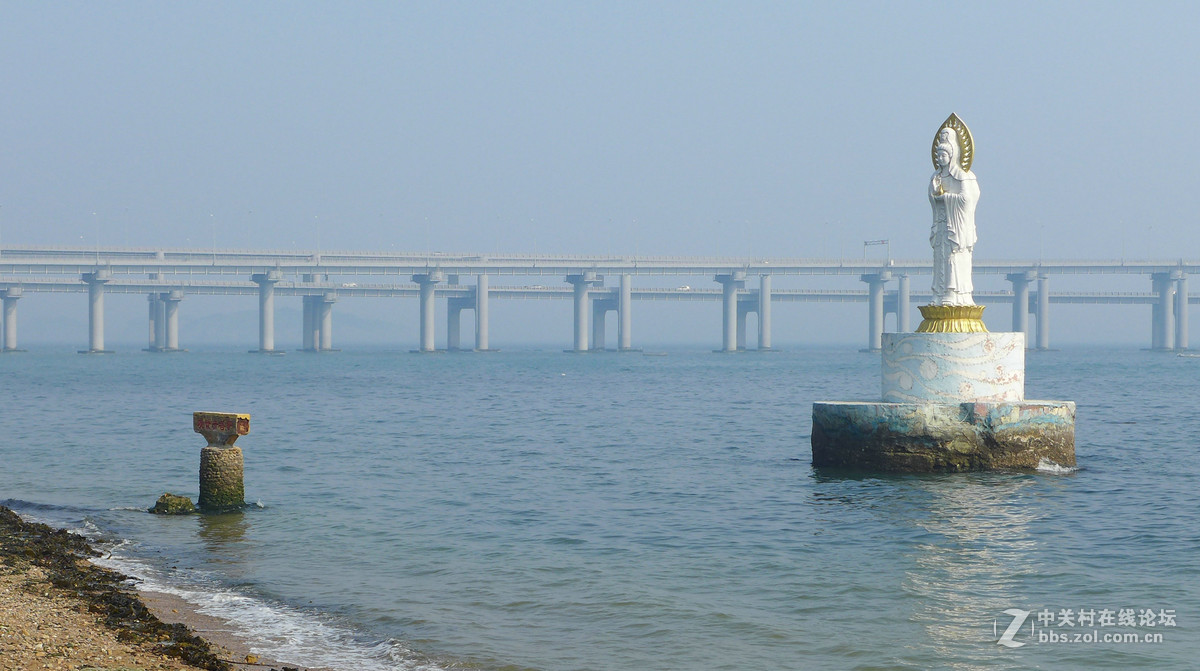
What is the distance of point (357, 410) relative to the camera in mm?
40969

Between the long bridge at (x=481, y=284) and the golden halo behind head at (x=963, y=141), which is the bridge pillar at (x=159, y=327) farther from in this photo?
the golden halo behind head at (x=963, y=141)

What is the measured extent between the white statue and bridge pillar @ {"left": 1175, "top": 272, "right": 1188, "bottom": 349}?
13635cm

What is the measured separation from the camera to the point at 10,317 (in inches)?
5221

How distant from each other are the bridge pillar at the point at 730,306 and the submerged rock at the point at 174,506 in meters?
121

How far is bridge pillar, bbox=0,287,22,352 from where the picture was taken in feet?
427

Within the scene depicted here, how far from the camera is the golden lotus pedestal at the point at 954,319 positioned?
19406 mm

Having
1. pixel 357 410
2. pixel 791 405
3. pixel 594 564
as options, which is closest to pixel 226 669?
pixel 594 564

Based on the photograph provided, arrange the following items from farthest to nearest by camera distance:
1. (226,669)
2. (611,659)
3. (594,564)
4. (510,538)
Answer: (510,538) < (594,564) < (611,659) < (226,669)

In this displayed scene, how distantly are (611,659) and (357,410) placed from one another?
33119 mm

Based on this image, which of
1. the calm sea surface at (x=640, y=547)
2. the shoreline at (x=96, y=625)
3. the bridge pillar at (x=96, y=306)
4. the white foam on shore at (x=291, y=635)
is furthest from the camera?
the bridge pillar at (x=96, y=306)

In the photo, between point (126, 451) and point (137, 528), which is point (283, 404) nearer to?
point (126, 451)

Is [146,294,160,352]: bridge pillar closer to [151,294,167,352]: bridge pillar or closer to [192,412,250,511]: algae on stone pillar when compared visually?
[151,294,167,352]: bridge pillar

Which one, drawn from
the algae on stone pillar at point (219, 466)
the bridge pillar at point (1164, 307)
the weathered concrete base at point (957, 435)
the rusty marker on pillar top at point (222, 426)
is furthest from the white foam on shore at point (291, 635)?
the bridge pillar at point (1164, 307)

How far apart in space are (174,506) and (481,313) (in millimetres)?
118560
